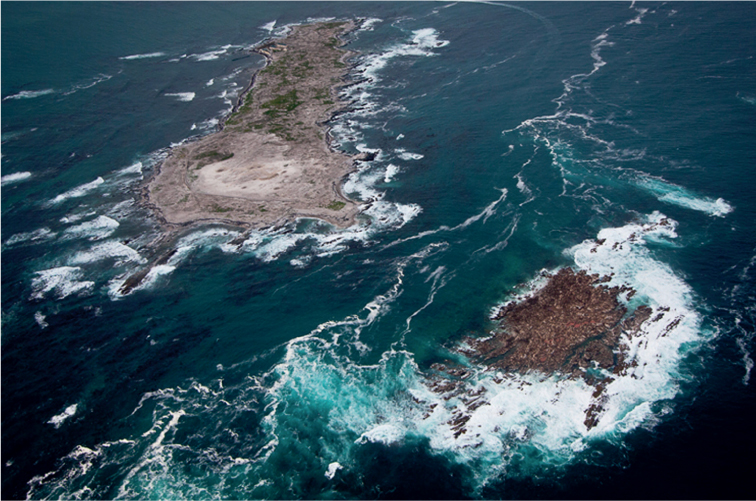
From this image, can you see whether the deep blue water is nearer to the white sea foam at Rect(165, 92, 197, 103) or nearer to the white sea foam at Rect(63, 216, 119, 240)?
the white sea foam at Rect(63, 216, 119, 240)

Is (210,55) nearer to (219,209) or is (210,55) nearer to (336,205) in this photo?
(219,209)

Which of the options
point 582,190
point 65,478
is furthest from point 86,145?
point 582,190

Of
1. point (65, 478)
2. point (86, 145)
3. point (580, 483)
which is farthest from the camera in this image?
point (86, 145)

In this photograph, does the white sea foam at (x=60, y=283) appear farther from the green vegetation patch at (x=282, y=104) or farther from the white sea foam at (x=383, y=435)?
the green vegetation patch at (x=282, y=104)

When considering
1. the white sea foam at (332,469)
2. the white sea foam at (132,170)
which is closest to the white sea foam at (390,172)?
the white sea foam at (132,170)

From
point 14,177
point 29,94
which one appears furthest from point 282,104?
point 29,94

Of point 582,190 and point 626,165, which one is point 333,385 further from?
point 626,165

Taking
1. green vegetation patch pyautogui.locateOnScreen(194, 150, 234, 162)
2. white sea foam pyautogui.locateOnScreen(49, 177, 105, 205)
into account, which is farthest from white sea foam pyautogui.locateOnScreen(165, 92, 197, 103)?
white sea foam pyautogui.locateOnScreen(49, 177, 105, 205)
